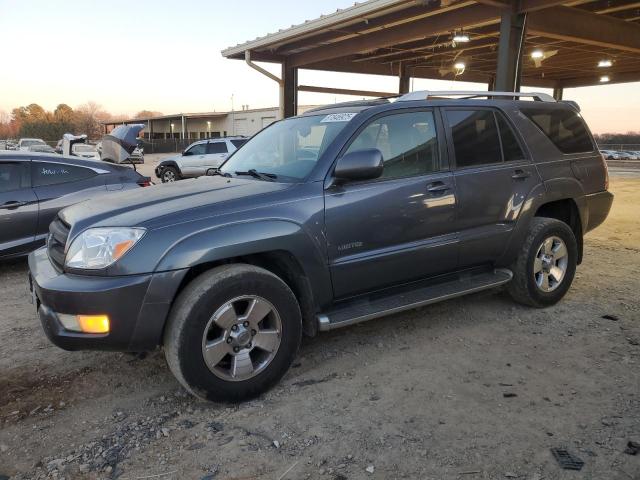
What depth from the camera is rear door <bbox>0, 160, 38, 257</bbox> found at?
5594 mm

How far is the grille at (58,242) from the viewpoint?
3063mm

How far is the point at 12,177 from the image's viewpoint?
5820mm

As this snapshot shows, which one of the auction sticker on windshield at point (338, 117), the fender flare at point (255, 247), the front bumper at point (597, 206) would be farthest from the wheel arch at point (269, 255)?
the front bumper at point (597, 206)

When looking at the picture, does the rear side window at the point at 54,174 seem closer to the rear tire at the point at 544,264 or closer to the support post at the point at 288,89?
the rear tire at the point at 544,264

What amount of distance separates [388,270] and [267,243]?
0.97 meters

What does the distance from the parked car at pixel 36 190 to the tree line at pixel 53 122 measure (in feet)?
226

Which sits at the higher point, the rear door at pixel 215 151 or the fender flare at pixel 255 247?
the rear door at pixel 215 151

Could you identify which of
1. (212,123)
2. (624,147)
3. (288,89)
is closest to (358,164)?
(288,89)

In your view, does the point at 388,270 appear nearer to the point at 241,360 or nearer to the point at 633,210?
the point at 241,360

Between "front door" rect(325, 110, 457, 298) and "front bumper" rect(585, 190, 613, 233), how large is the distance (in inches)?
73.4

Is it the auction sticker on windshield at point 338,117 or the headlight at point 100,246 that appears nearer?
the headlight at point 100,246

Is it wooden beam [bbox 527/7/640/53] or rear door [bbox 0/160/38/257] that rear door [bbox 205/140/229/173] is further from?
rear door [bbox 0/160/38/257]

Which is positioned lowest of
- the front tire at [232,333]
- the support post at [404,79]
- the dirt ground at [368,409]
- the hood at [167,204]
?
the dirt ground at [368,409]

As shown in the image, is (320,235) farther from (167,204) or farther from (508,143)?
(508,143)
